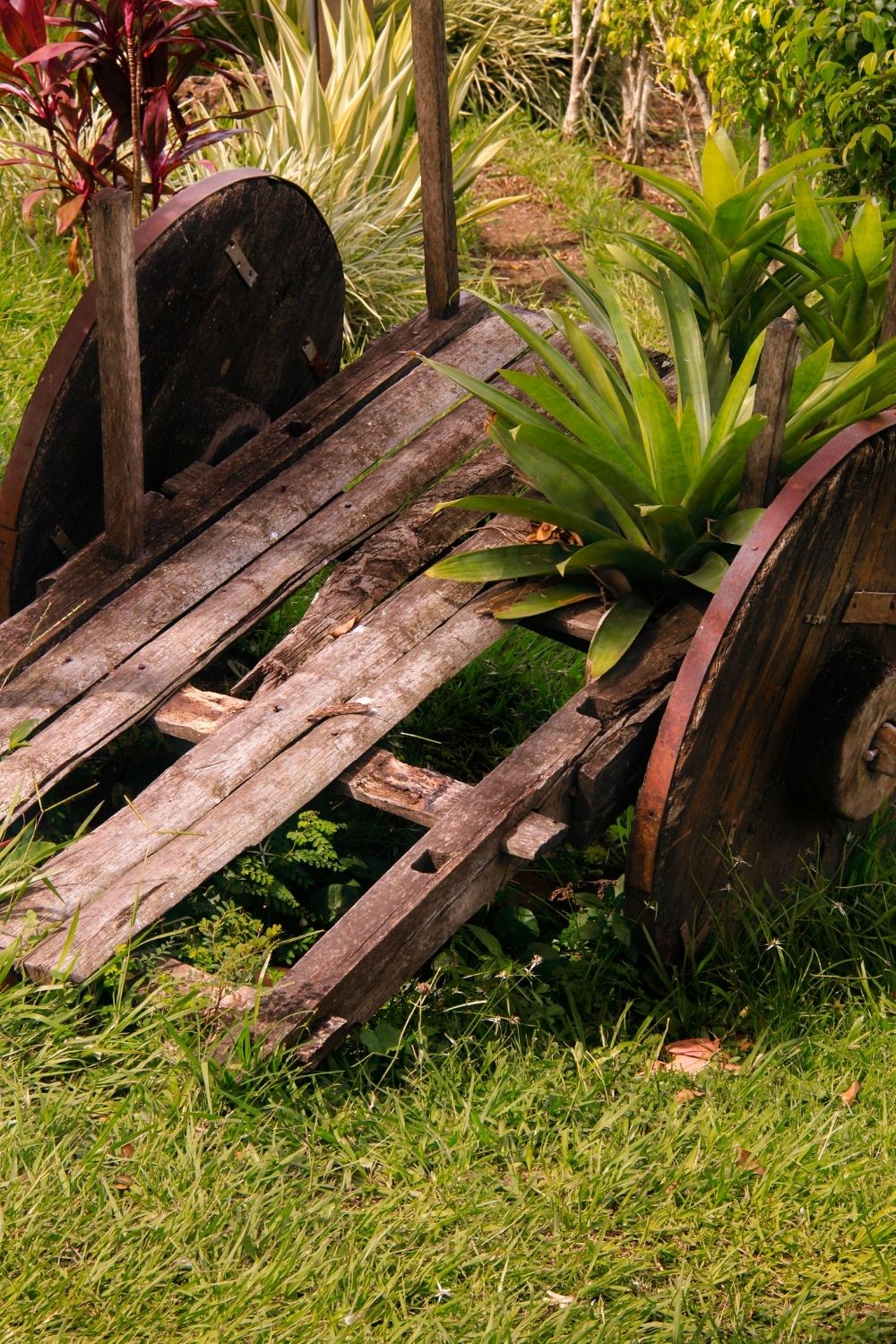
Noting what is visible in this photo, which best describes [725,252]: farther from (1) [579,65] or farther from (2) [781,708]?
(1) [579,65]

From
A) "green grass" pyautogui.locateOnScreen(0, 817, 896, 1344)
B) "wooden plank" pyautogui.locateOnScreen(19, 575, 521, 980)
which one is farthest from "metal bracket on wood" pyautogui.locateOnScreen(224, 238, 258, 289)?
"green grass" pyautogui.locateOnScreen(0, 817, 896, 1344)

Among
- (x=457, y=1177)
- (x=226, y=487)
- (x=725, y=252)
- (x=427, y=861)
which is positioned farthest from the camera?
(x=725, y=252)

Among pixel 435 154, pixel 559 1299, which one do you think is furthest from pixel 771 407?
pixel 559 1299

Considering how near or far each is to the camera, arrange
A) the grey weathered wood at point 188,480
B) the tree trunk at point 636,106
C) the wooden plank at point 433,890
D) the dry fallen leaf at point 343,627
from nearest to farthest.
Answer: the wooden plank at point 433,890, the dry fallen leaf at point 343,627, the grey weathered wood at point 188,480, the tree trunk at point 636,106

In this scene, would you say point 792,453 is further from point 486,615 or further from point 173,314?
point 173,314

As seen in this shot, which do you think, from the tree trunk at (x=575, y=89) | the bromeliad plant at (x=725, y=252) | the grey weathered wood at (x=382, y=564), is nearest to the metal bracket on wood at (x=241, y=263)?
the grey weathered wood at (x=382, y=564)

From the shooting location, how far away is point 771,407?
9.02ft

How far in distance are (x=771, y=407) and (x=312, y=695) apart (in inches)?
41.4

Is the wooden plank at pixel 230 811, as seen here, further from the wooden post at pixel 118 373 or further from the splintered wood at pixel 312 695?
the wooden post at pixel 118 373

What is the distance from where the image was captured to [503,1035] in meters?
2.65

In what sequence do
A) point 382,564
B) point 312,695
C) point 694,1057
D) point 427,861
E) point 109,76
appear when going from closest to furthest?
point 427,861
point 694,1057
point 312,695
point 382,564
point 109,76

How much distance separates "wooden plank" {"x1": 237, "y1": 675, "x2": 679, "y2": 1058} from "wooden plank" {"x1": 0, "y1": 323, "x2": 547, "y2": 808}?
2.23 feet

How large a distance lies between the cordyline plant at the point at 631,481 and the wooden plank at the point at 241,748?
12 centimetres

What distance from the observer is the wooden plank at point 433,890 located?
2.36 m
